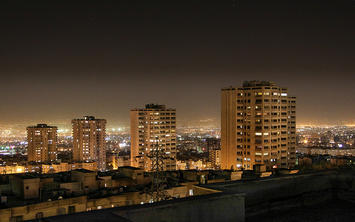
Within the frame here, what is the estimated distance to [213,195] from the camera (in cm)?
605

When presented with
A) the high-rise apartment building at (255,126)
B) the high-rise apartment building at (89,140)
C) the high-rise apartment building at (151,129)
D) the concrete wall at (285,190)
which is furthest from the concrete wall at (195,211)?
the high-rise apartment building at (89,140)

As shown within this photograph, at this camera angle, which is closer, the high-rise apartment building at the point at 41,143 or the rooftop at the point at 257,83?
the rooftop at the point at 257,83

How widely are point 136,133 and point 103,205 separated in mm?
58561

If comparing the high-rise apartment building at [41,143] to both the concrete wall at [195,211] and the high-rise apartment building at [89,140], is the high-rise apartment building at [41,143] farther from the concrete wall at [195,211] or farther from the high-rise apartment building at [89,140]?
the concrete wall at [195,211]

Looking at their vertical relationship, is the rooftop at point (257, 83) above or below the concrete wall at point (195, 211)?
above

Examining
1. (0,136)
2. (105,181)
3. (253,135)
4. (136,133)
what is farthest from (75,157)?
(0,136)

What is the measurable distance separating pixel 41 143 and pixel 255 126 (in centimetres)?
5613

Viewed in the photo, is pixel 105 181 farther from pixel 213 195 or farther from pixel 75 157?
pixel 75 157

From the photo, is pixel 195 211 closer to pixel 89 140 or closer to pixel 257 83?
pixel 257 83

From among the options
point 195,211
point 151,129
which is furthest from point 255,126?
point 195,211

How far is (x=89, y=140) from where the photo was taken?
3442 inches

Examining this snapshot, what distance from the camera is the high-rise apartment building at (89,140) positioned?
86.4 meters

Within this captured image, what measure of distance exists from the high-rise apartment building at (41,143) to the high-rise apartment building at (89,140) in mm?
5913

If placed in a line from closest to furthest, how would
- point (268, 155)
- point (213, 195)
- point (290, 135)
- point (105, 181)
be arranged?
point (213, 195) → point (105, 181) → point (268, 155) → point (290, 135)
